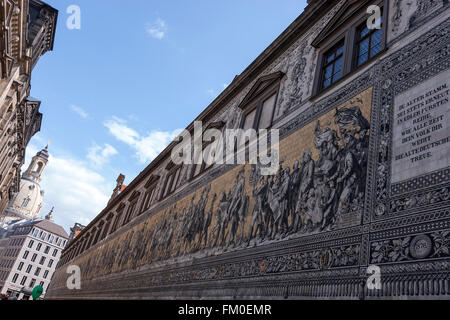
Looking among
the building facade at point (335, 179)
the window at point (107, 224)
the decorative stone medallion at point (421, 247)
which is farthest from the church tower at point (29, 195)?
the decorative stone medallion at point (421, 247)

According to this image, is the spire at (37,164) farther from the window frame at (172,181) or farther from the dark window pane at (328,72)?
the dark window pane at (328,72)

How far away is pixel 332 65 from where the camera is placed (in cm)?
667

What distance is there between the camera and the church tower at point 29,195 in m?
75.1

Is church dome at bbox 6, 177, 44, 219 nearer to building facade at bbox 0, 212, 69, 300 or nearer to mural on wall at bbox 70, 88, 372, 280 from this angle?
building facade at bbox 0, 212, 69, 300

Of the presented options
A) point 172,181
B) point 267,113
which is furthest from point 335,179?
point 172,181

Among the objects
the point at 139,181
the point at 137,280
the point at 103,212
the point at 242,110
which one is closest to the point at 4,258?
the point at 103,212

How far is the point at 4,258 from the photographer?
60719 millimetres

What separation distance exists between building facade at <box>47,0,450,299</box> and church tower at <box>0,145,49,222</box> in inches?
3134

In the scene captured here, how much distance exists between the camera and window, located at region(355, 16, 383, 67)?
5684 millimetres

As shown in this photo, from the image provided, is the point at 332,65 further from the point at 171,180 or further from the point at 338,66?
the point at 171,180

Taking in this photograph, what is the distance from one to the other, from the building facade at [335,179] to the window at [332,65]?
3 cm

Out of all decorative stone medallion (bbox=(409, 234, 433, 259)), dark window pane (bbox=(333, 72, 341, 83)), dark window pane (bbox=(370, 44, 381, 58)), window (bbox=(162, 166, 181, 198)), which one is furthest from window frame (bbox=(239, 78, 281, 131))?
decorative stone medallion (bbox=(409, 234, 433, 259))
